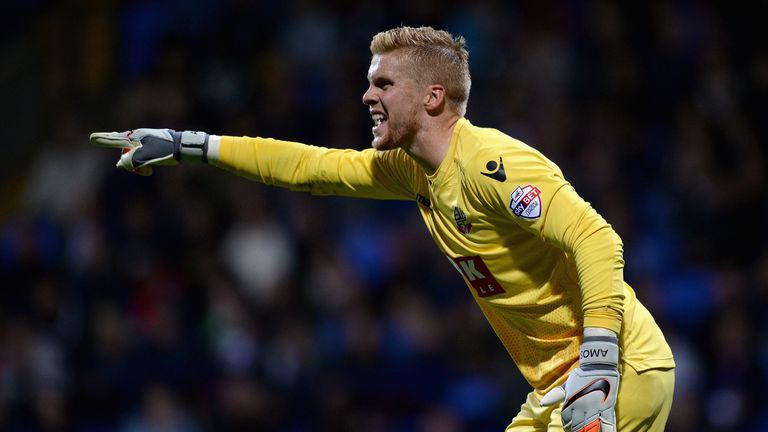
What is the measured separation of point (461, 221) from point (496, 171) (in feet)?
0.99

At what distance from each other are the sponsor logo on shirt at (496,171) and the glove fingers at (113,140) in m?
1.37

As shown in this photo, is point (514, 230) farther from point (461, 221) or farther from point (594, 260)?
point (594, 260)

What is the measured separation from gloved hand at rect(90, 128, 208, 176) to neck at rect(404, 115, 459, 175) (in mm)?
839

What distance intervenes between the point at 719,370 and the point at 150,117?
4.75m

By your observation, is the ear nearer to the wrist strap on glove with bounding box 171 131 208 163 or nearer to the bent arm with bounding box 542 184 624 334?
the bent arm with bounding box 542 184 624 334

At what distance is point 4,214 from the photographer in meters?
10.9

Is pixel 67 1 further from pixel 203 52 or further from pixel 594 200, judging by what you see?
pixel 594 200

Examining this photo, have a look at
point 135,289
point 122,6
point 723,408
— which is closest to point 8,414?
point 135,289

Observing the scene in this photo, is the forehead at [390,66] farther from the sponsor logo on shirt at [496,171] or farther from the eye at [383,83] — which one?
the sponsor logo on shirt at [496,171]

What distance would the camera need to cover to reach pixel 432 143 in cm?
437

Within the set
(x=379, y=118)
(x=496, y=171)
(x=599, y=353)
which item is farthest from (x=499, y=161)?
(x=599, y=353)

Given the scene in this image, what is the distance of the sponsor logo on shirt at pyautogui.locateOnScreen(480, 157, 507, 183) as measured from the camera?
4059 millimetres

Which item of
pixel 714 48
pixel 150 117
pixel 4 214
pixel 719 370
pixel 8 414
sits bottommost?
pixel 8 414

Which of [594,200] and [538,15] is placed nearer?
[594,200]
